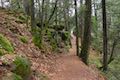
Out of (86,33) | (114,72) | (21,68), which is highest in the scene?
(21,68)

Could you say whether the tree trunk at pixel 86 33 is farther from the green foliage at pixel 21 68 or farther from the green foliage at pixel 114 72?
the green foliage at pixel 21 68

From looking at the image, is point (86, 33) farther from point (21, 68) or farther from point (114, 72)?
point (21, 68)

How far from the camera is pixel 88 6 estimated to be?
16.9m

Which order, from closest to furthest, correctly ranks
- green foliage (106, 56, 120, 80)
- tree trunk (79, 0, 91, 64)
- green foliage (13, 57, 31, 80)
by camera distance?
1. green foliage (13, 57, 31, 80)
2. tree trunk (79, 0, 91, 64)
3. green foliage (106, 56, 120, 80)

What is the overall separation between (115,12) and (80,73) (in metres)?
9.41

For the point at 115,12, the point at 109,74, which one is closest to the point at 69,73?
the point at 109,74

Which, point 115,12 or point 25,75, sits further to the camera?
point 115,12

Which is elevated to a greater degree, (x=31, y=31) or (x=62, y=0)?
(x=62, y=0)

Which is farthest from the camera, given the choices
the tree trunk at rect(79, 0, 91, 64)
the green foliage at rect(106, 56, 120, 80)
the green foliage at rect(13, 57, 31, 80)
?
the green foliage at rect(106, 56, 120, 80)

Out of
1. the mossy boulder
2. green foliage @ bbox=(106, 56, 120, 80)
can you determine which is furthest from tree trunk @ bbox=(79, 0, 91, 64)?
the mossy boulder

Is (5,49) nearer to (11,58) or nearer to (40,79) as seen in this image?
(11,58)

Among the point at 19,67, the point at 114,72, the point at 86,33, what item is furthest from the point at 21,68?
the point at 114,72

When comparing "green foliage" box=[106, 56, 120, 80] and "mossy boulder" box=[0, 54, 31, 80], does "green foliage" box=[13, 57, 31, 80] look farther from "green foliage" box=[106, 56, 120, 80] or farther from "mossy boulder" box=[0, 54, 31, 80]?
"green foliage" box=[106, 56, 120, 80]

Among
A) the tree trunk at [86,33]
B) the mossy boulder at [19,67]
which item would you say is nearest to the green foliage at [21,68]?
the mossy boulder at [19,67]
